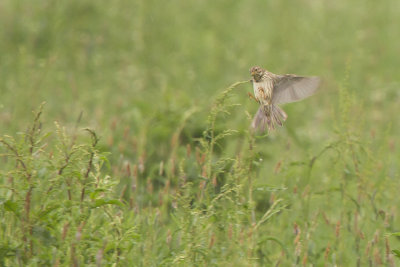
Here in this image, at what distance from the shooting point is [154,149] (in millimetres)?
5277

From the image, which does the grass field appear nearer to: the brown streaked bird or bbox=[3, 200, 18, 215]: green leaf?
bbox=[3, 200, 18, 215]: green leaf

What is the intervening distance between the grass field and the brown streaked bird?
0.22 m

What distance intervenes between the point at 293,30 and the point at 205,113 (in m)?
3.75

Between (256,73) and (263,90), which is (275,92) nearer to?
(263,90)

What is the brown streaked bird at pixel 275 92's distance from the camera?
3689mm

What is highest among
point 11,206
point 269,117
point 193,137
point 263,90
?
point 193,137

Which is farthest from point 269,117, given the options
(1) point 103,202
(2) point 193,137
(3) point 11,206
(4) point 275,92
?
(2) point 193,137

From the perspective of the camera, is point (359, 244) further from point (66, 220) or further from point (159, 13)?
point (159, 13)

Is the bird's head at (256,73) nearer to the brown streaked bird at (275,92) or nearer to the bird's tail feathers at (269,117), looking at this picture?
the brown streaked bird at (275,92)

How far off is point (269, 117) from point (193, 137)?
1.69 metres

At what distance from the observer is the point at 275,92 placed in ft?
12.4

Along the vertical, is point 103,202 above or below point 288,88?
below

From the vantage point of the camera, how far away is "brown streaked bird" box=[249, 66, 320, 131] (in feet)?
12.1

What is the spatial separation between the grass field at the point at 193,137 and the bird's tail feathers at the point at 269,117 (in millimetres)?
179
